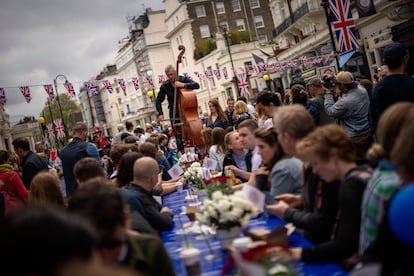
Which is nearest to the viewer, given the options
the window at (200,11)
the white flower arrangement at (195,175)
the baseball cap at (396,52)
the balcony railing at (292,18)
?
the baseball cap at (396,52)

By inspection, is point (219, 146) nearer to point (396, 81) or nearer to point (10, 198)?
point (396, 81)

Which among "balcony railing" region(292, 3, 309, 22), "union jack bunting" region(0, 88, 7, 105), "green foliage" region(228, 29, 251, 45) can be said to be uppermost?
"green foliage" region(228, 29, 251, 45)

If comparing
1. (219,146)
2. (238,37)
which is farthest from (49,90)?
(238,37)

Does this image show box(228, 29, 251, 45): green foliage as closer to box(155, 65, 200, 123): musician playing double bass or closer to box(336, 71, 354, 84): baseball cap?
box(155, 65, 200, 123): musician playing double bass

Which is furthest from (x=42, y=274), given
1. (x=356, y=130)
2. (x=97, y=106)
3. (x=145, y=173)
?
(x=97, y=106)

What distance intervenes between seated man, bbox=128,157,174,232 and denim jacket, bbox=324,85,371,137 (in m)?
3.25

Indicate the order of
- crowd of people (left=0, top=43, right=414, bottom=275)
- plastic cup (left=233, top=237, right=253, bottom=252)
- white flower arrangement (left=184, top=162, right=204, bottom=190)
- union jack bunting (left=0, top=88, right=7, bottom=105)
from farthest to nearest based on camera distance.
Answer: union jack bunting (left=0, top=88, right=7, bottom=105)
white flower arrangement (left=184, top=162, right=204, bottom=190)
plastic cup (left=233, top=237, right=253, bottom=252)
crowd of people (left=0, top=43, right=414, bottom=275)

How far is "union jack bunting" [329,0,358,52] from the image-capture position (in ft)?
32.7

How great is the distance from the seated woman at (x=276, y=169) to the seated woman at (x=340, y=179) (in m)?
0.94

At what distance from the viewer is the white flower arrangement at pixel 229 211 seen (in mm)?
2826

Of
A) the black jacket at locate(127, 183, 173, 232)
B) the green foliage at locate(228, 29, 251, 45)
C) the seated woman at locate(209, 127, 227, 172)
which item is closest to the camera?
the black jacket at locate(127, 183, 173, 232)

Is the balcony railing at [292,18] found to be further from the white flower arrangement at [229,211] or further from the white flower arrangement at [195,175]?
the white flower arrangement at [229,211]

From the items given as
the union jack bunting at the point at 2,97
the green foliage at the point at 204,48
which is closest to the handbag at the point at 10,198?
the union jack bunting at the point at 2,97

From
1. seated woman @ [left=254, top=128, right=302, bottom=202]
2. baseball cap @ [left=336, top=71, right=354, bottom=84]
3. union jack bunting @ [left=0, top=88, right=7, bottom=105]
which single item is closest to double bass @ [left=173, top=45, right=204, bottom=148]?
baseball cap @ [left=336, top=71, right=354, bottom=84]
